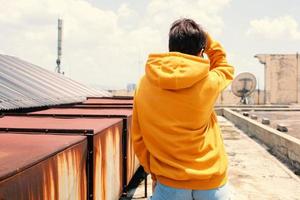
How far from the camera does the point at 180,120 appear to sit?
226 cm

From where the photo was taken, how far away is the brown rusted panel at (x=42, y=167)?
2.26 m

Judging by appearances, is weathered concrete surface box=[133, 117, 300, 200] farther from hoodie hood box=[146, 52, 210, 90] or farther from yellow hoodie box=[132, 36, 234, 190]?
hoodie hood box=[146, 52, 210, 90]

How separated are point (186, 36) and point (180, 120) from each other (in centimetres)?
50

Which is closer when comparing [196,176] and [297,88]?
[196,176]

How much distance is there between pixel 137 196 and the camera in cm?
682

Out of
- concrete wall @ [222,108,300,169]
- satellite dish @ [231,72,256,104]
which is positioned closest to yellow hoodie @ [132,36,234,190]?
concrete wall @ [222,108,300,169]

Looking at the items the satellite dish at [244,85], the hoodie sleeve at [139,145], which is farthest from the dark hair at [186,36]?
the satellite dish at [244,85]

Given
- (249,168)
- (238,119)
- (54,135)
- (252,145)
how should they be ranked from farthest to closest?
(238,119) → (252,145) → (249,168) → (54,135)

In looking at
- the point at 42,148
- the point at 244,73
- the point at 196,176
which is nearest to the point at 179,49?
the point at 196,176

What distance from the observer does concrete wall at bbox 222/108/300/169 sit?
9.99 meters

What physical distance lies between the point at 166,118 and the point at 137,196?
4835mm

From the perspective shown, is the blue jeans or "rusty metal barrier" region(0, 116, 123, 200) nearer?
the blue jeans

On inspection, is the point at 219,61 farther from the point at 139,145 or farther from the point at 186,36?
the point at 139,145

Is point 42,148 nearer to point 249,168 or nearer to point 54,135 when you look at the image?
point 54,135
